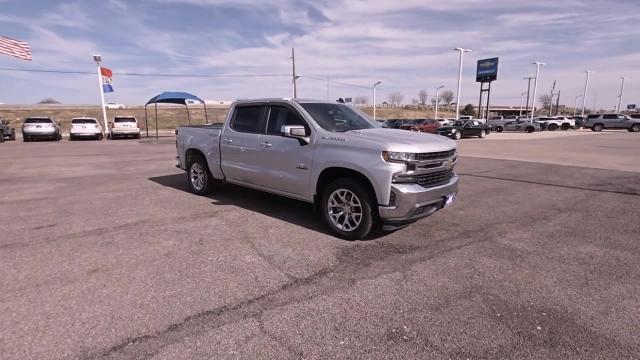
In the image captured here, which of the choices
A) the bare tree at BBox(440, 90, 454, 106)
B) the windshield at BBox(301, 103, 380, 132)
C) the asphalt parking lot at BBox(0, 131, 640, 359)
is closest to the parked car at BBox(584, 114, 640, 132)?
the asphalt parking lot at BBox(0, 131, 640, 359)

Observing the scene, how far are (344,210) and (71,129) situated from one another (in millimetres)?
26120

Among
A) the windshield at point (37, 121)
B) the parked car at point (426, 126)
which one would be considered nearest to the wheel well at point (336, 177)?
the windshield at point (37, 121)

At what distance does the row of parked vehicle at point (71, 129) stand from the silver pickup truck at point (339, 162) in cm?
2277

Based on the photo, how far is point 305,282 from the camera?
400 cm

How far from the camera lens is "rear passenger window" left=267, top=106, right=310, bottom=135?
→ 595 cm

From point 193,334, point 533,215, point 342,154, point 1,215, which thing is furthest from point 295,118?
point 1,215

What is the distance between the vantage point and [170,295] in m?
3.70

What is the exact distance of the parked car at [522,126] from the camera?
43706 millimetres

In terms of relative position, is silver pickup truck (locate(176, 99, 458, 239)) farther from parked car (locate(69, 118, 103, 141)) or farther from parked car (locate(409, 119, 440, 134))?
parked car (locate(409, 119, 440, 134))

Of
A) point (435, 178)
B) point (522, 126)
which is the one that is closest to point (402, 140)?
point (435, 178)

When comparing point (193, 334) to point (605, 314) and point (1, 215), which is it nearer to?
point (605, 314)

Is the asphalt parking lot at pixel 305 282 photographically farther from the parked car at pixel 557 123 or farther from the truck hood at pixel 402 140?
the parked car at pixel 557 123

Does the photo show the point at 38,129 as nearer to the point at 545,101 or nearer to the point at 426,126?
the point at 426,126

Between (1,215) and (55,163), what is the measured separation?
781 cm
